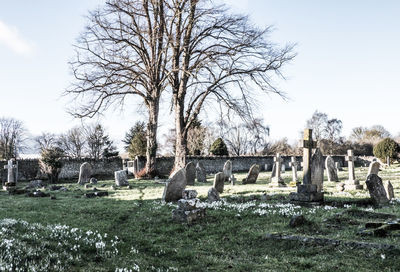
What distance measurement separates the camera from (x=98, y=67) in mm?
24672

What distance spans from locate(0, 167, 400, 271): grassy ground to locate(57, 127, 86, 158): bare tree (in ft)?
171

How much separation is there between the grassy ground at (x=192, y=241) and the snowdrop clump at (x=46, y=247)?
1cm

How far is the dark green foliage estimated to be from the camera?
39.7m

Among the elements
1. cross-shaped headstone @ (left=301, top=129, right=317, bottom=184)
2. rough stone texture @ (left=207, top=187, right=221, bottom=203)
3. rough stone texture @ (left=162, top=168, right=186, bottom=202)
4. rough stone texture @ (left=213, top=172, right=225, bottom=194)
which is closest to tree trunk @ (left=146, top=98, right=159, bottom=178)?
rough stone texture @ (left=213, top=172, right=225, bottom=194)

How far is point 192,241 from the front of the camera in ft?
23.3

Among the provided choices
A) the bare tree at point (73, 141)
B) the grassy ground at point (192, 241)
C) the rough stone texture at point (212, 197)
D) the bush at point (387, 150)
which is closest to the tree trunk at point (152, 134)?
the rough stone texture at point (212, 197)

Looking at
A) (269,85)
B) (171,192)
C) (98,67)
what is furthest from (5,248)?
(98,67)

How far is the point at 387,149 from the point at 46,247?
141 feet

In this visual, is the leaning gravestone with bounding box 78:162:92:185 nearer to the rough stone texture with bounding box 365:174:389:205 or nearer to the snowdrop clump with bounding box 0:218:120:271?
the snowdrop clump with bounding box 0:218:120:271

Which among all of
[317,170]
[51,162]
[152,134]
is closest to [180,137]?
[152,134]

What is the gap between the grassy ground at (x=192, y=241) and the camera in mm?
4875

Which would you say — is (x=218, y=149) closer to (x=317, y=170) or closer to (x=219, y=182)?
(x=219, y=182)

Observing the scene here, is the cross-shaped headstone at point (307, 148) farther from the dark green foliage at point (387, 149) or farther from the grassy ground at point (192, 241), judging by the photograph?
the dark green foliage at point (387, 149)

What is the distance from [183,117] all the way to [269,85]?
6762 mm
